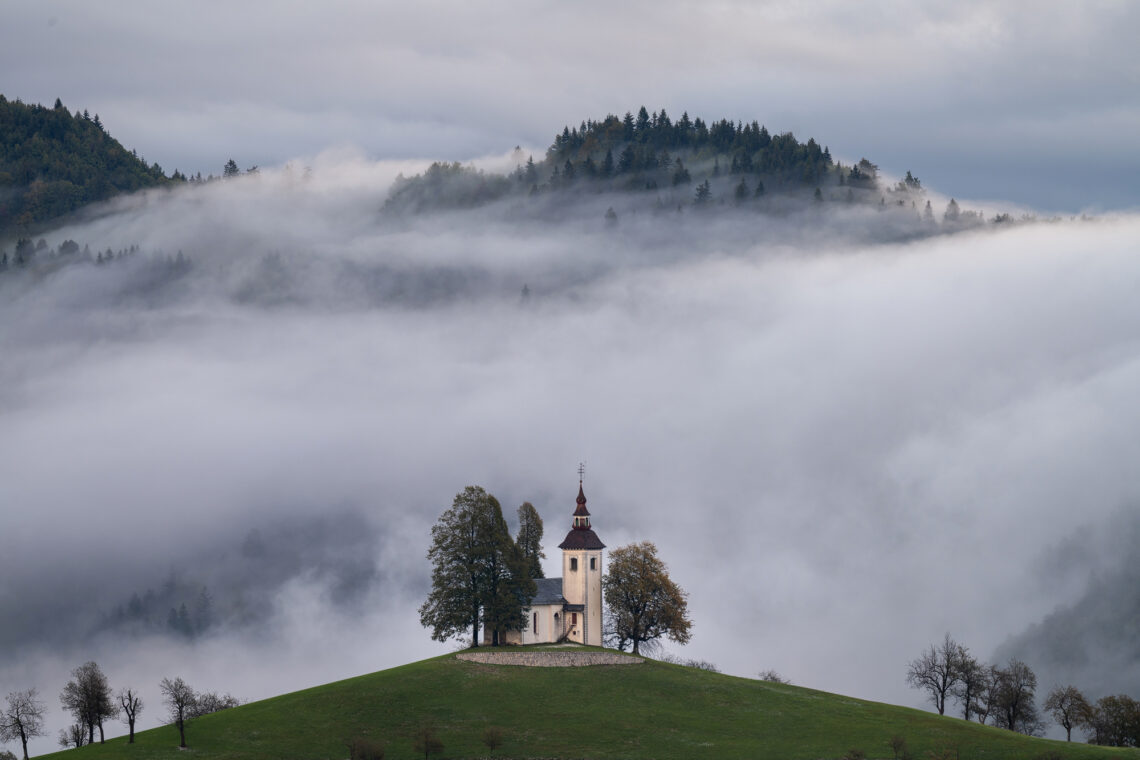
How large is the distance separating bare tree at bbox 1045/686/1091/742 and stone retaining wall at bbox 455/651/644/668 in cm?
3992

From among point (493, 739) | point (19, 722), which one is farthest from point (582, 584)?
point (19, 722)

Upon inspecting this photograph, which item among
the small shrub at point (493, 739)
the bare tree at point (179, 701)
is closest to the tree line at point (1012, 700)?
the small shrub at point (493, 739)

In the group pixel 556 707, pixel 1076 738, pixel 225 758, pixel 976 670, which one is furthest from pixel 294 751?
pixel 1076 738

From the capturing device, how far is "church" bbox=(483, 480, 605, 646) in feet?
458

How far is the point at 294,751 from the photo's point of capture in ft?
359

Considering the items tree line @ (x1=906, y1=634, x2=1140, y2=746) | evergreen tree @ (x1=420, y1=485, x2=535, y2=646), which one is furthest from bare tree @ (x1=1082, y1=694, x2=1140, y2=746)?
evergreen tree @ (x1=420, y1=485, x2=535, y2=646)

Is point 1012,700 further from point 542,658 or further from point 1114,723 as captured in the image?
point 542,658

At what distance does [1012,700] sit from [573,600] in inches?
1655

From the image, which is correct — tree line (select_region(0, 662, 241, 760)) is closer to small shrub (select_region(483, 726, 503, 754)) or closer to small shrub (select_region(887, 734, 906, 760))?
small shrub (select_region(483, 726, 503, 754))

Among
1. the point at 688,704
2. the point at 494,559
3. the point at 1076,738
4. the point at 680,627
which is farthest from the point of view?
the point at 1076,738

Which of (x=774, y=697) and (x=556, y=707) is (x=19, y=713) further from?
(x=774, y=697)

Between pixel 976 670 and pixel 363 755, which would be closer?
pixel 363 755

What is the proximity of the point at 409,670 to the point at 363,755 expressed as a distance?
2380 cm

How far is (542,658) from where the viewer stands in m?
132
